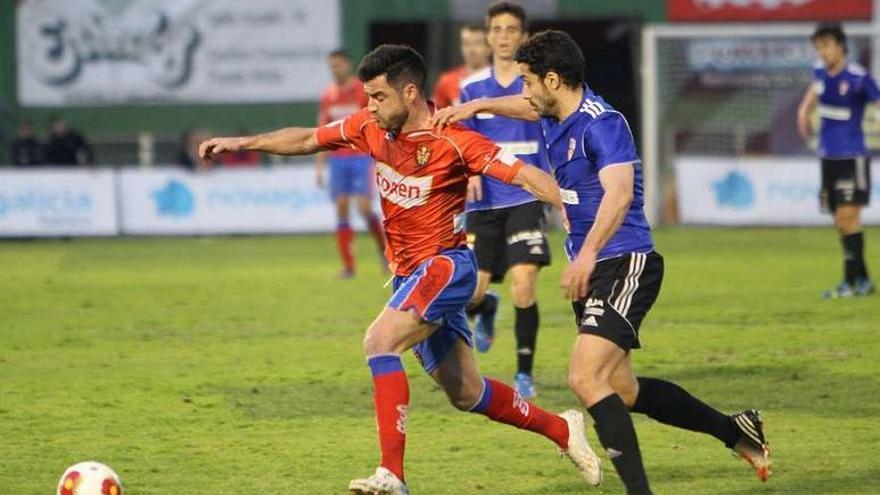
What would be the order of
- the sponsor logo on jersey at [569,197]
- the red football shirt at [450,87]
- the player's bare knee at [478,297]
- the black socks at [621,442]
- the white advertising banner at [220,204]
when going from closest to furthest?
the black socks at [621,442] < the sponsor logo on jersey at [569,197] < the player's bare knee at [478,297] < the red football shirt at [450,87] < the white advertising banner at [220,204]

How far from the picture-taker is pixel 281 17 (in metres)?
30.2

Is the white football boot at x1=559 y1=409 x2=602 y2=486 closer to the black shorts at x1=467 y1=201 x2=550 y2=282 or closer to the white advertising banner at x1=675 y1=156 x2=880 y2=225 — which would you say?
the black shorts at x1=467 y1=201 x2=550 y2=282

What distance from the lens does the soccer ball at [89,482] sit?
7348 millimetres

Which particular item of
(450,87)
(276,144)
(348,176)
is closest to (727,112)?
(348,176)

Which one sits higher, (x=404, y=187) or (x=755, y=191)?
(x=404, y=187)

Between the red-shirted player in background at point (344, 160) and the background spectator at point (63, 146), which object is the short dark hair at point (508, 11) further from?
the background spectator at point (63, 146)

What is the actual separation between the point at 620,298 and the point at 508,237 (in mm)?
4016

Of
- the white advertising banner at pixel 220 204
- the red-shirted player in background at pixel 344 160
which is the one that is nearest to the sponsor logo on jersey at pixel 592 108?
the red-shirted player in background at pixel 344 160

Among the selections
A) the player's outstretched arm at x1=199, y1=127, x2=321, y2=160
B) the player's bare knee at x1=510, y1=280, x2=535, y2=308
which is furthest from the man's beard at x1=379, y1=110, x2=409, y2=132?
the player's bare knee at x1=510, y1=280, x2=535, y2=308

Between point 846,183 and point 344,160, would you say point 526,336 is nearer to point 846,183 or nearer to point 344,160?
point 846,183

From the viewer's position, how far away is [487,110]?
338 inches

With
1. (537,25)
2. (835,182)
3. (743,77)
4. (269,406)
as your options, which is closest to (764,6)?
(743,77)

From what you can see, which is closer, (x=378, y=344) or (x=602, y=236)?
(x=602, y=236)

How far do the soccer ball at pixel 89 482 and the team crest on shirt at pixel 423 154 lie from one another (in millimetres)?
1998
